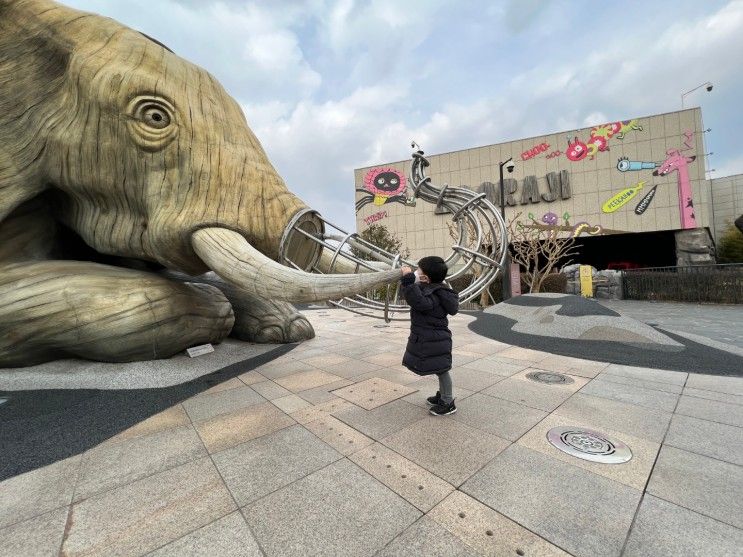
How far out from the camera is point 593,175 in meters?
27.0

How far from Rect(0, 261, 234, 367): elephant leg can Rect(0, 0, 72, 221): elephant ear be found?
3.79 feet

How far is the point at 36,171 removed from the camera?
14.7 feet

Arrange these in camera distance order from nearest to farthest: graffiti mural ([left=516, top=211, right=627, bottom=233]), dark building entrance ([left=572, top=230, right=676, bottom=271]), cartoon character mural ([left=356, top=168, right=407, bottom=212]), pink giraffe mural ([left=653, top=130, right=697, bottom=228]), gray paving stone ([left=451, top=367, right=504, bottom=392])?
1. gray paving stone ([left=451, top=367, right=504, bottom=392])
2. pink giraffe mural ([left=653, top=130, right=697, bottom=228])
3. graffiti mural ([left=516, top=211, right=627, bottom=233])
4. dark building entrance ([left=572, top=230, right=676, bottom=271])
5. cartoon character mural ([left=356, top=168, right=407, bottom=212])

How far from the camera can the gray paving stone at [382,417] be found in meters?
2.79

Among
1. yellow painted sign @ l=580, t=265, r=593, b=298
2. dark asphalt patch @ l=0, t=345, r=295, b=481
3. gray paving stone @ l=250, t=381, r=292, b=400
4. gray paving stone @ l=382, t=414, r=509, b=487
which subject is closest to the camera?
gray paving stone @ l=382, t=414, r=509, b=487

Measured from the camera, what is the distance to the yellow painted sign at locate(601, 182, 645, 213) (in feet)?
84.4

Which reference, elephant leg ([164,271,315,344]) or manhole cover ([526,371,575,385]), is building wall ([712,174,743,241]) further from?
elephant leg ([164,271,315,344])

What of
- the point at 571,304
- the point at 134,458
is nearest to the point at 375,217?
the point at 571,304

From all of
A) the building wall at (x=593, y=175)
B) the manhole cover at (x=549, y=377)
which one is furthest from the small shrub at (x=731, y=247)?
the manhole cover at (x=549, y=377)

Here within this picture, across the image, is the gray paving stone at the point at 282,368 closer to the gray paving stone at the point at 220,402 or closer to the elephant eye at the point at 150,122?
the gray paving stone at the point at 220,402

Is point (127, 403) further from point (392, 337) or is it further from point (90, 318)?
point (392, 337)

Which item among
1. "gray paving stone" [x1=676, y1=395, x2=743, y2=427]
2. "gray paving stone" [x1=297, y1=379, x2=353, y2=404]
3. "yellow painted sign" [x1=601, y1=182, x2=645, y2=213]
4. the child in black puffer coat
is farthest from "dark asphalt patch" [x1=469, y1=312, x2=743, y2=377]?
"yellow painted sign" [x1=601, y1=182, x2=645, y2=213]

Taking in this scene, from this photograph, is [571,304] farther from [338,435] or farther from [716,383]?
[338,435]

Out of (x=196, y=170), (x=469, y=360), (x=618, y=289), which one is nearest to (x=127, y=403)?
(x=196, y=170)
